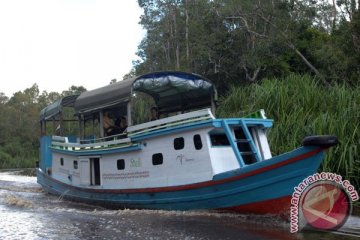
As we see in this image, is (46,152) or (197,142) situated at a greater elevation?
(197,142)

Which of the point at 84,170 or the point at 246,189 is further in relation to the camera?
the point at 84,170

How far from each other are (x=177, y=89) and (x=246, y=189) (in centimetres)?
481

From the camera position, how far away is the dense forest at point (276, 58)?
1259 centimetres

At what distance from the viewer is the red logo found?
744 centimetres

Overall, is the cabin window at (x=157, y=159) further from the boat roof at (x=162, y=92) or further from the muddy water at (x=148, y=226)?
the boat roof at (x=162, y=92)

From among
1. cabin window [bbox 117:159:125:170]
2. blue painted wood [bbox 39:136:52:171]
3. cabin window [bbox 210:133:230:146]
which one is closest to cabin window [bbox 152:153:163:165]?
cabin window [bbox 117:159:125:170]

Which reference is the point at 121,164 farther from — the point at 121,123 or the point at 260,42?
the point at 260,42

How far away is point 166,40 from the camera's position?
3105 cm

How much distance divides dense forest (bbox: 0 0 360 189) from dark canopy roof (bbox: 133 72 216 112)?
2305mm

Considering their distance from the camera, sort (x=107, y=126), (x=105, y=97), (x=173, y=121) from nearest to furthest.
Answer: (x=173, y=121)
(x=105, y=97)
(x=107, y=126)

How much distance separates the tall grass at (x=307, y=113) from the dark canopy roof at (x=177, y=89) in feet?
7.38

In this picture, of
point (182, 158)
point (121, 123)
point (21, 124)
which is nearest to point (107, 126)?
point (121, 123)

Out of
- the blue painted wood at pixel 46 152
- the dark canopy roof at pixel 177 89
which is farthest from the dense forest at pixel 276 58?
the blue painted wood at pixel 46 152

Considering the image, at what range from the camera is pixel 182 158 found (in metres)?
9.91
